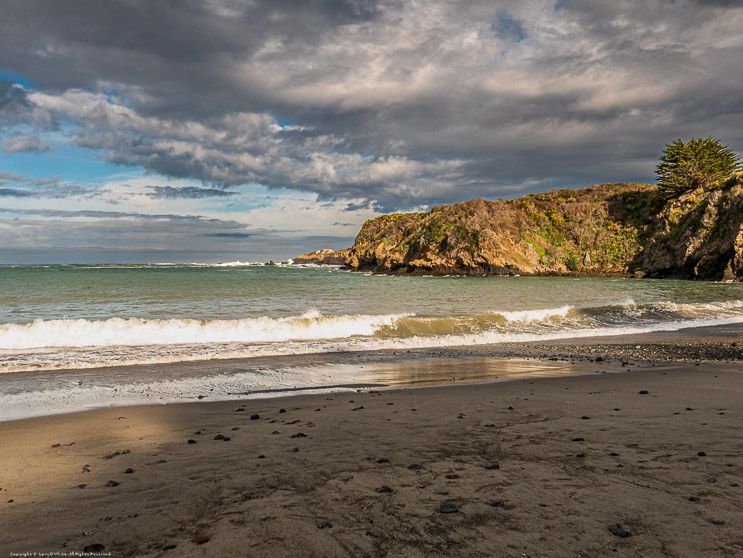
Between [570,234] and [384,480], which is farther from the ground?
[570,234]

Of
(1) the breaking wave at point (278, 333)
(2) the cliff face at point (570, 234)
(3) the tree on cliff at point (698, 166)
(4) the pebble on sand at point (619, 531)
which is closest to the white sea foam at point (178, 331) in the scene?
(1) the breaking wave at point (278, 333)

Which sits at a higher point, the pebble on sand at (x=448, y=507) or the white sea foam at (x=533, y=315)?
the pebble on sand at (x=448, y=507)

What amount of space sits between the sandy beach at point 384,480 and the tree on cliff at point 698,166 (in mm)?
75029

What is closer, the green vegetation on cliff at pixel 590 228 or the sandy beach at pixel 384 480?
the sandy beach at pixel 384 480

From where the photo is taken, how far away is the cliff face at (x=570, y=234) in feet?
197

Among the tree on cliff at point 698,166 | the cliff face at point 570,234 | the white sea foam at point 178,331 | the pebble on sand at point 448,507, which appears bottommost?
the white sea foam at point 178,331

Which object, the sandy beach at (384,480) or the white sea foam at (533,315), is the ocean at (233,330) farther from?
the sandy beach at (384,480)

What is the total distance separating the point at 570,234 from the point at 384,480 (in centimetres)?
7611

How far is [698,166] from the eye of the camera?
6731cm

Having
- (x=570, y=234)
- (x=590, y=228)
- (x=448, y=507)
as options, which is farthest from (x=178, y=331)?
(x=590, y=228)

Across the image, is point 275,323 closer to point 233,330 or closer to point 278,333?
point 278,333

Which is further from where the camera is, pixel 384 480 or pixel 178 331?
pixel 178 331

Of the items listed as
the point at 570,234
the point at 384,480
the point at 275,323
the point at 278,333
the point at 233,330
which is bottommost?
the point at 278,333

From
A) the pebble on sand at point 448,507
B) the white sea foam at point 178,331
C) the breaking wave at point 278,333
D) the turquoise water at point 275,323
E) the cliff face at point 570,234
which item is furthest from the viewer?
the cliff face at point 570,234
